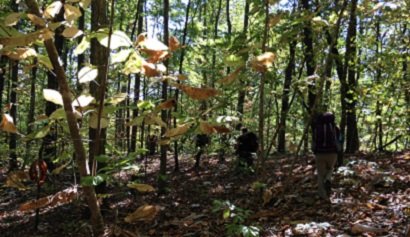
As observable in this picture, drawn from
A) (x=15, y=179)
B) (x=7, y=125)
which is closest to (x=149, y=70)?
(x=7, y=125)

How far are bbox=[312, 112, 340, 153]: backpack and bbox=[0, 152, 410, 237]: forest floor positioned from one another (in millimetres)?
749

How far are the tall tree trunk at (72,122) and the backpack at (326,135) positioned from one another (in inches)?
286

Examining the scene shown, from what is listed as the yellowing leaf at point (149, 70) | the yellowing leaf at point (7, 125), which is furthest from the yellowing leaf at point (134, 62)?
the yellowing leaf at point (7, 125)

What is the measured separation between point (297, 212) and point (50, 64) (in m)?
6.85

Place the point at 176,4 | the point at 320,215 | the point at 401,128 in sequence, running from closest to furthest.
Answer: the point at 320,215 < the point at 401,128 < the point at 176,4

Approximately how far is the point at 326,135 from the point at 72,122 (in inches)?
292

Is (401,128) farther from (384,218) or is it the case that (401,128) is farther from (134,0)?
(134,0)

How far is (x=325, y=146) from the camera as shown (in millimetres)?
8312

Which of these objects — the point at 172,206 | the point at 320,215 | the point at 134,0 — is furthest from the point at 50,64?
the point at 134,0

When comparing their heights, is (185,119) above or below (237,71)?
Answer: below

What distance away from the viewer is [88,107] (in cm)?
146

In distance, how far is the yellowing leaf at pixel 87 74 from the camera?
1309mm

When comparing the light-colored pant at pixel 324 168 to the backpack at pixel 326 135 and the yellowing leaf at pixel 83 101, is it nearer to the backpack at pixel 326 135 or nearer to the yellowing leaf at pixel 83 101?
the backpack at pixel 326 135

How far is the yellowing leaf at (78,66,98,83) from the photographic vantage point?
51.5 inches
